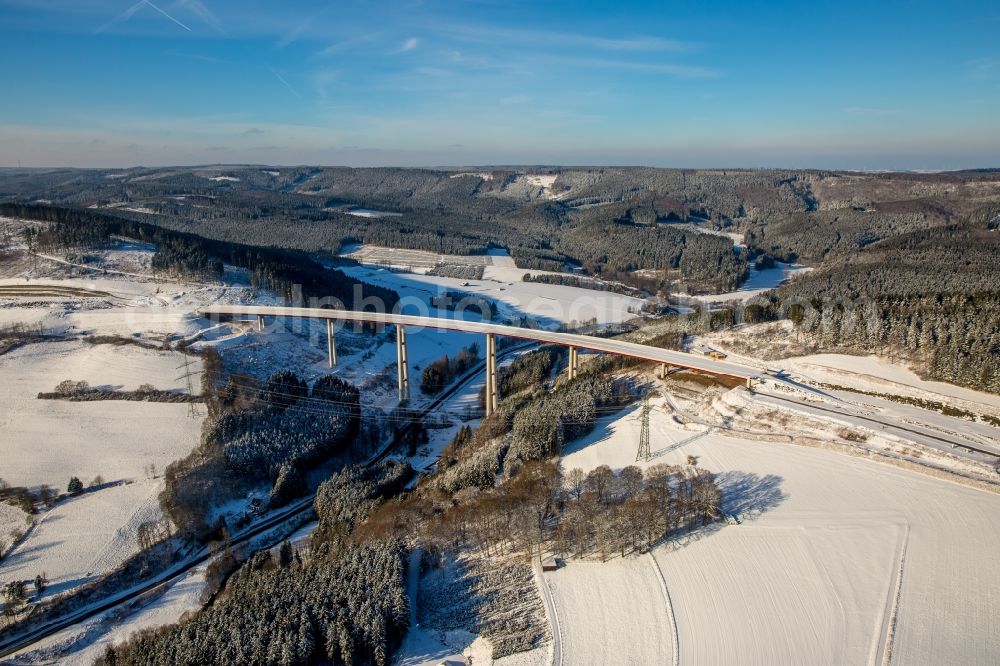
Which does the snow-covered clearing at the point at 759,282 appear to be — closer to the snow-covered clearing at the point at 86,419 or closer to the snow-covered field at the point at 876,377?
the snow-covered field at the point at 876,377

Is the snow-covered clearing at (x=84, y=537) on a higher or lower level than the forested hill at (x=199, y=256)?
lower

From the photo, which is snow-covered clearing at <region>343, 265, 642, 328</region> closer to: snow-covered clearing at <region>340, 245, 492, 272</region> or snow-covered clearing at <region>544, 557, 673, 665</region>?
snow-covered clearing at <region>340, 245, 492, 272</region>

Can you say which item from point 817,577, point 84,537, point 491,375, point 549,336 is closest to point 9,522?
point 84,537

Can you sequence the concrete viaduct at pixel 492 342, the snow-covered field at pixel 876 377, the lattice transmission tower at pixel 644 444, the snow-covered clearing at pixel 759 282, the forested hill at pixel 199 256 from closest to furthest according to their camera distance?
1. the lattice transmission tower at pixel 644 444
2. the snow-covered field at pixel 876 377
3. the concrete viaduct at pixel 492 342
4. the forested hill at pixel 199 256
5. the snow-covered clearing at pixel 759 282

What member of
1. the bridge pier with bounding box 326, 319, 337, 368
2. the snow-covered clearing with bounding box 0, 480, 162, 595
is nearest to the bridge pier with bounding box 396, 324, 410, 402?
the bridge pier with bounding box 326, 319, 337, 368

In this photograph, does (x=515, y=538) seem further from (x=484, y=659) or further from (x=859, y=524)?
(x=859, y=524)

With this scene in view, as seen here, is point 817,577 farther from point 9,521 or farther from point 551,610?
point 9,521

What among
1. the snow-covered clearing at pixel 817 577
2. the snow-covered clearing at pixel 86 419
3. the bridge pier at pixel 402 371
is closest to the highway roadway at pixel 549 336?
the bridge pier at pixel 402 371

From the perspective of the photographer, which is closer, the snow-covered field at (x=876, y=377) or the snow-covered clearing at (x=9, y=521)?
→ the snow-covered clearing at (x=9, y=521)
